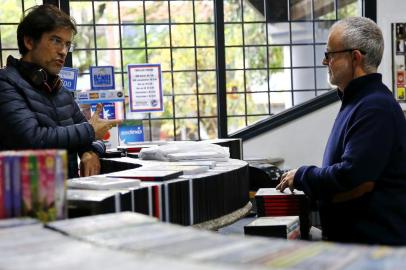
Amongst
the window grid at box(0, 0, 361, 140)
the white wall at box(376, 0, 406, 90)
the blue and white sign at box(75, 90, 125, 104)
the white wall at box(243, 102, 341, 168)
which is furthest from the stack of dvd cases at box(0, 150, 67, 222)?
the white wall at box(376, 0, 406, 90)

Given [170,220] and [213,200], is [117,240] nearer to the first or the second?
[170,220]

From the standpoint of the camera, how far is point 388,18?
249 inches

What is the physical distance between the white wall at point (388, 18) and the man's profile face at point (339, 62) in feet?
12.1

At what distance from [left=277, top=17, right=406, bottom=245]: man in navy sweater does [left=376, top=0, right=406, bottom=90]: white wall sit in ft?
12.2

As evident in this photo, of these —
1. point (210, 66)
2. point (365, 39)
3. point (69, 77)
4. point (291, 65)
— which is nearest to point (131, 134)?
point (69, 77)

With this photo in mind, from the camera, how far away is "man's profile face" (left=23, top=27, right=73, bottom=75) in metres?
3.00

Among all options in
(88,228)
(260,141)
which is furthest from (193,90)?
(88,228)

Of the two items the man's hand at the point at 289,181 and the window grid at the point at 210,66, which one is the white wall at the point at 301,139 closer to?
the window grid at the point at 210,66

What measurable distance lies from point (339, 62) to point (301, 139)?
11.5ft

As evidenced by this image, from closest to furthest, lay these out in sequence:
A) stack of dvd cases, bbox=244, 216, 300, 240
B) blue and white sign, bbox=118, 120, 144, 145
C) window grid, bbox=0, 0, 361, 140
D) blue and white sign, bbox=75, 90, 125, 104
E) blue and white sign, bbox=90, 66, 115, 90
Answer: stack of dvd cases, bbox=244, 216, 300, 240, blue and white sign, bbox=75, 90, 125, 104, blue and white sign, bbox=90, 66, 115, 90, blue and white sign, bbox=118, 120, 144, 145, window grid, bbox=0, 0, 361, 140

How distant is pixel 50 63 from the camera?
9.89 ft

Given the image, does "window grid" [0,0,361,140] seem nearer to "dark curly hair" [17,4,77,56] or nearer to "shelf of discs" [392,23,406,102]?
"shelf of discs" [392,23,406,102]

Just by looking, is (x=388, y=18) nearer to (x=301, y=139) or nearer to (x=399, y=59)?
(x=399, y=59)

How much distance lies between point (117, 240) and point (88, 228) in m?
0.18
